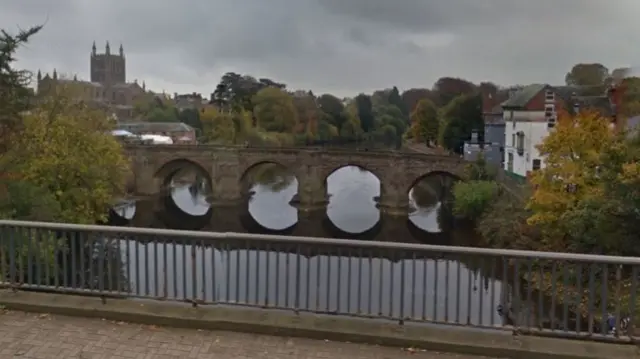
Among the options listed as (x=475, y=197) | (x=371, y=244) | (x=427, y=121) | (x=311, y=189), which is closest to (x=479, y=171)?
(x=475, y=197)

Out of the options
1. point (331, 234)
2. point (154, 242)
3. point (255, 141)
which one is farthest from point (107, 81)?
point (154, 242)

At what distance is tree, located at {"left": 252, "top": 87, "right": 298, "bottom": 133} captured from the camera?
72688mm

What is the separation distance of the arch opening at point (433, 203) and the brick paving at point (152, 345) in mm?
31968

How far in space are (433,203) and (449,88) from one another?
1411 inches

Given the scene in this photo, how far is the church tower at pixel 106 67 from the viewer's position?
14375 centimetres

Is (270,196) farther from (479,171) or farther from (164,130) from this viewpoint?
(164,130)

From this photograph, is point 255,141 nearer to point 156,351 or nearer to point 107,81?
point 156,351

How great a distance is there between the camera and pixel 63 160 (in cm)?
2175

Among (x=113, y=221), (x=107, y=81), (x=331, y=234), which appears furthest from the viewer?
(x=107, y=81)

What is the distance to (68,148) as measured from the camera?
874 inches

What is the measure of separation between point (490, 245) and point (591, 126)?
8080 millimetres

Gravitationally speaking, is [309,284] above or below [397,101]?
below

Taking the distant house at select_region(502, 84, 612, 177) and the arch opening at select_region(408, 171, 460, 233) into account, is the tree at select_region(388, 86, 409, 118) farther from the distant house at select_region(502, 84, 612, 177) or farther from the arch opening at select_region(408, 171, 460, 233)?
the distant house at select_region(502, 84, 612, 177)

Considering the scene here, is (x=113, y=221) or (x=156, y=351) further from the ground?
(x=156, y=351)
